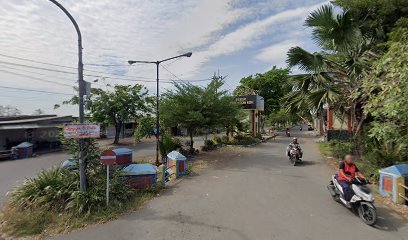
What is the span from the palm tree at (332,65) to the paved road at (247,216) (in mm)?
4174

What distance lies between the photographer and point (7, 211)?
6.00 metres

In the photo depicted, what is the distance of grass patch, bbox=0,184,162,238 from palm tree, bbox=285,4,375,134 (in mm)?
8894

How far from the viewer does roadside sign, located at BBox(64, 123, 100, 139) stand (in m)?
5.86

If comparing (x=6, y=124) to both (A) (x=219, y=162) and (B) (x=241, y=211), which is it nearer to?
(A) (x=219, y=162)

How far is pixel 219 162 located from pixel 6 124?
17.4m

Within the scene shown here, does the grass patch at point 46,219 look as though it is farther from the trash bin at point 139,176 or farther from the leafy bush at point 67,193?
the trash bin at point 139,176

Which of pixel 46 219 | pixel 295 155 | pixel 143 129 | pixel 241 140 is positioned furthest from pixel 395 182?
pixel 241 140

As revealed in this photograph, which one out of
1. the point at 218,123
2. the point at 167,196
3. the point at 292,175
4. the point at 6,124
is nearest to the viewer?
the point at 167,196

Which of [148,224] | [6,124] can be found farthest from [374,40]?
[6,124]

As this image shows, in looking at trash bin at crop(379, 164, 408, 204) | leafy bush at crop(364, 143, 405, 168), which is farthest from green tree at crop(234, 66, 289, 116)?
trash bin at crop(379, 164, 408, 204)

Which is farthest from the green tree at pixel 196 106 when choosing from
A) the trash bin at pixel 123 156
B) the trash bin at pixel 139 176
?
the trash bin at pixel 139 176

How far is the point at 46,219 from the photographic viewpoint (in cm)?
535

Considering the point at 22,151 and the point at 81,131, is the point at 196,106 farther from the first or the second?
the point at 22,151

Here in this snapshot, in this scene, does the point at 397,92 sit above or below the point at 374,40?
below
